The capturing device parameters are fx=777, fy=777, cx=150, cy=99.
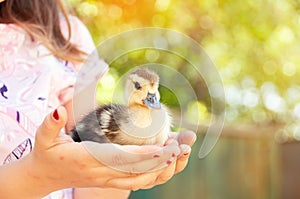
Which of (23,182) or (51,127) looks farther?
(23,182)

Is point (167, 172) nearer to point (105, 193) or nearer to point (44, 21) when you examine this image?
point (105, 193)

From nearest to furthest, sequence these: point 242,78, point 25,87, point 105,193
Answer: point 105,193 < point 25,87 < point 242,78

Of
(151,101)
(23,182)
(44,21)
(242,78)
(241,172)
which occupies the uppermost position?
(242,78)

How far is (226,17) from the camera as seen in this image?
443cm

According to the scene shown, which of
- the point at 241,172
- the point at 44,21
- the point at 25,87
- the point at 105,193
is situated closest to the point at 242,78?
the point at 241,172

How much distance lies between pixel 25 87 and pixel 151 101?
0.49 meters

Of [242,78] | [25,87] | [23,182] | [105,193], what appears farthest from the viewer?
[242,78]

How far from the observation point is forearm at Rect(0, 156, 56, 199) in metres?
0.87

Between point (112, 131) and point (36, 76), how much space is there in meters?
0.45

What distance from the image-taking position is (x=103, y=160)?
2.60 feet

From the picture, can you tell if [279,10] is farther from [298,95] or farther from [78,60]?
[78,60]

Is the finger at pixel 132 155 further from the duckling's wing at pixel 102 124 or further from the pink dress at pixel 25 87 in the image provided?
the pink dress at pixel 25 87

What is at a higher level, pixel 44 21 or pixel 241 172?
pixel 241 172

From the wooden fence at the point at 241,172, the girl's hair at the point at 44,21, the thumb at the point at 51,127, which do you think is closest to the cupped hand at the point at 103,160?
the thumb at the point at 51,127
